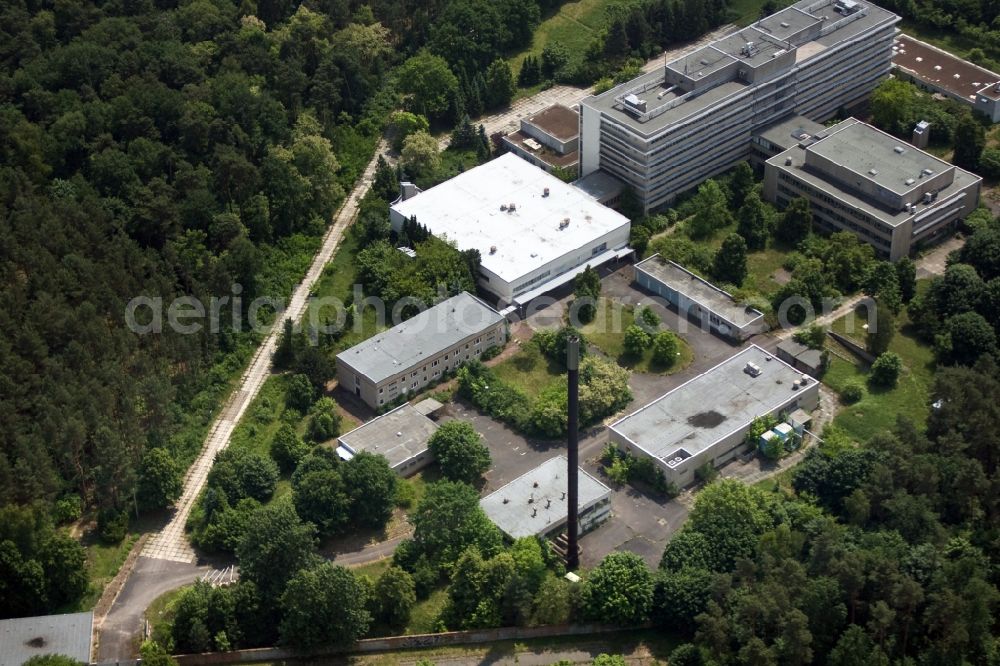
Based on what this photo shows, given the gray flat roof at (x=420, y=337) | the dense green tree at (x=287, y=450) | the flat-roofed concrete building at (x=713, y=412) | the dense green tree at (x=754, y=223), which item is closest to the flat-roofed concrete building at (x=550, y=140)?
the dense green tree at (x=754, y=223)

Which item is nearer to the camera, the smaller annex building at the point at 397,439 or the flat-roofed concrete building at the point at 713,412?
the flat-roofed concrete building at the point at 713,412

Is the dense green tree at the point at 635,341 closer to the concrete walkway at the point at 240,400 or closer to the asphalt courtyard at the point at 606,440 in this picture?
the asphalt courtyard at the point at 606,440

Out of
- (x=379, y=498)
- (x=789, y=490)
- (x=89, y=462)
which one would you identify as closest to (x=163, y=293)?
(x=89, y=462)

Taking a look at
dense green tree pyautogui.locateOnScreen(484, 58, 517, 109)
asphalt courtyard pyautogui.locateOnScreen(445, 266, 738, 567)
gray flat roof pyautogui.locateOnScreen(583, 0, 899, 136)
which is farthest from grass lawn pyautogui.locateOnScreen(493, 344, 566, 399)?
dense green tree pyautogui.locateOnScreen(484, 58, 517, 109)

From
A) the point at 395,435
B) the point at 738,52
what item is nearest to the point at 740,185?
the point at 738,52

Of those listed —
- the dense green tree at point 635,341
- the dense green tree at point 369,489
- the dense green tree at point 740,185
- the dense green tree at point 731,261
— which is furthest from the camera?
the dense green tree at point 740,185

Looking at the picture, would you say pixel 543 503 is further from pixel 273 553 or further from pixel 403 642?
pixel 273 553

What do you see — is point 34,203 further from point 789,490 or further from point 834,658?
point 834,658
